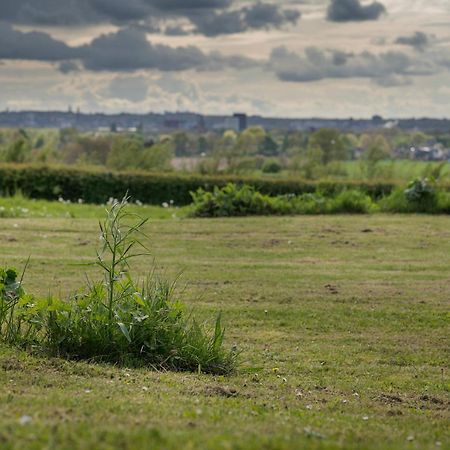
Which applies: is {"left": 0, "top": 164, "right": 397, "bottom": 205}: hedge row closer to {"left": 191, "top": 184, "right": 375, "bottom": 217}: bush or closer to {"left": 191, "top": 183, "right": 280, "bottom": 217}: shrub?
{"left": 191, "top": 184, "right": 375, "bottom": 217}: bush

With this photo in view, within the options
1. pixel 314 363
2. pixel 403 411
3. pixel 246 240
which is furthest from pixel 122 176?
pixel 403 411

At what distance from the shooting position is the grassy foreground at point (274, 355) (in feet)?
13.9

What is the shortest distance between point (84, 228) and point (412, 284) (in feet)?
24.6

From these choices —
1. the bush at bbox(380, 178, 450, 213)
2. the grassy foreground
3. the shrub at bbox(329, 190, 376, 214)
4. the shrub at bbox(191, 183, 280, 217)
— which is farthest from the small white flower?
the bush at bbox(380, 178, 450, 213)

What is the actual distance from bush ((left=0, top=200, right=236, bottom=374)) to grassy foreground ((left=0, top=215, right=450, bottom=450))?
0.36 meters

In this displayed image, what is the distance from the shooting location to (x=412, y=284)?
1128cm

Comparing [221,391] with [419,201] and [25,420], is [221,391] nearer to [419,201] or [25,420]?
[25,420]

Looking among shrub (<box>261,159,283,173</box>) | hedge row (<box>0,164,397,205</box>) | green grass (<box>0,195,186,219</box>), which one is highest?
shrub (<box>261,159,283,173</box>)

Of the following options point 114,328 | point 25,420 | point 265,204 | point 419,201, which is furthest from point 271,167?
point 25,420

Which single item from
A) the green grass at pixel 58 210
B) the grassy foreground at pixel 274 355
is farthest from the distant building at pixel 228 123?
the grassy foreground at pixel 274 355

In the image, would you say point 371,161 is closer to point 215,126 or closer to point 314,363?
point 314,363

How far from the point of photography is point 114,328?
22.2 feet

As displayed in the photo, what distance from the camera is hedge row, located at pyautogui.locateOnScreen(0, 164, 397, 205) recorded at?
23750 mm

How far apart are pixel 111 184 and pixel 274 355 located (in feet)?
56.0
